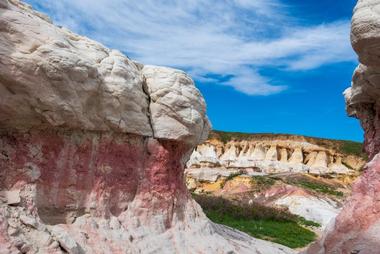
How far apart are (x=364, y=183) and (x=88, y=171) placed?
517 centimetres

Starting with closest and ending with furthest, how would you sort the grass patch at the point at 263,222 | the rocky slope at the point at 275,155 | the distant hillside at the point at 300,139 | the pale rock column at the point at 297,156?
the grass patch at the point at 263,222
the rocky slope at the point at 275,155
the pale rock column at the point at 297,156
the distant hillside at the point at 300,139

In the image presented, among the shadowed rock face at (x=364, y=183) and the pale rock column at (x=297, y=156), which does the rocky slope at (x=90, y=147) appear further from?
the pale rock column at (x=297, y=156)

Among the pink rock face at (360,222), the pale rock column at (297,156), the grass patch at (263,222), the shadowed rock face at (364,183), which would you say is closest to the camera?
the shadowed rock face at (364,183)

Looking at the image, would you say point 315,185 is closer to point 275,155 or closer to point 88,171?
point 275,155

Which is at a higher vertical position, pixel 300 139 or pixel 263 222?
pixel 300 139

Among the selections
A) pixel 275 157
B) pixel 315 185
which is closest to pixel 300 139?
pixel 275 157

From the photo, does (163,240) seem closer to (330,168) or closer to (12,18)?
(12,18)

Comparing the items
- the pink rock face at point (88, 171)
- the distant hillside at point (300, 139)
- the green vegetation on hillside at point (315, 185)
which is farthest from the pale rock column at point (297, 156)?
the pink rock face at point (88, 171)

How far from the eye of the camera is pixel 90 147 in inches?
359

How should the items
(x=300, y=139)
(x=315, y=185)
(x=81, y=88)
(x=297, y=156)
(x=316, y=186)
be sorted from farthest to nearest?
(x=300, y=139)
(x=297, y=156)
(x=315, y=185)
(x=316, y=186)
(x=81, y=88)

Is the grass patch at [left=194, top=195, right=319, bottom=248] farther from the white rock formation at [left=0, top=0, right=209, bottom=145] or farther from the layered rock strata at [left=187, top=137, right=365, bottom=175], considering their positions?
the layered rock strata at [left=187, top=137, right=365, bottom=175]

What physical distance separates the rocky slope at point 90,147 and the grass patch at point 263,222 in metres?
7.33

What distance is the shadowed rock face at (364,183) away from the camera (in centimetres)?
775

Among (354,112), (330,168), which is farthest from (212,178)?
(354,112)
